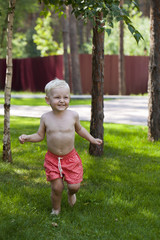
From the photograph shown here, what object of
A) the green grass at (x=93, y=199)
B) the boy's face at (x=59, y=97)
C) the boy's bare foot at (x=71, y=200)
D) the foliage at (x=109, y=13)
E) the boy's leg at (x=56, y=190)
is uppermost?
the foliage at (x=109, y=13)

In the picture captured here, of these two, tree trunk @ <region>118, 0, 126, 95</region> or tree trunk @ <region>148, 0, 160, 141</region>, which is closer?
tree trunk @ <region>148, 0, 160, 141</region>

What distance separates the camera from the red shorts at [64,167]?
364 cm

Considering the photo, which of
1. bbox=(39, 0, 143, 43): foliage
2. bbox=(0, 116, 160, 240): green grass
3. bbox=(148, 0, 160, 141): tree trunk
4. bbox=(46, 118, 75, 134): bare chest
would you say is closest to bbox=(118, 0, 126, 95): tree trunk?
bbox=(148, 0, 160, 141): tree trunk

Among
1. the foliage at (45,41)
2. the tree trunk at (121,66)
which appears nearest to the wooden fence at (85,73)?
the tree trunk at (121,66)

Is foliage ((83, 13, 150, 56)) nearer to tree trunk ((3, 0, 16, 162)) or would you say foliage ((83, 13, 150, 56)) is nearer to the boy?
tree trunk ((3, 0, 16, 162))

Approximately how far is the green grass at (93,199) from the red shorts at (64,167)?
388mm

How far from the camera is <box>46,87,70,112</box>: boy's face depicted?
3.51m

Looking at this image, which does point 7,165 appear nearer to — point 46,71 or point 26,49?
point 46,71

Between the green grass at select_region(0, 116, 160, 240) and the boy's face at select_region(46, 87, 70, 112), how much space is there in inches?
42.9

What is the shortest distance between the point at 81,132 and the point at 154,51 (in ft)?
12.2

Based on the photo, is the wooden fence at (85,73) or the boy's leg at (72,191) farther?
the wooden fence at (85,73)

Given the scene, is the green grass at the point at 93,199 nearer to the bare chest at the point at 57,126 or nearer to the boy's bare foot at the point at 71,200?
the boy's bare foot at the point at 71,200

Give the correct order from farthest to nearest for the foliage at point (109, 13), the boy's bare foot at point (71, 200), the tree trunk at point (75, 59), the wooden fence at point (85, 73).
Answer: the wooden fence at point (85, 73) → the tree trunk at point (75, 59) → the boy's bare foot at point (71, 200) → the foliage at point (109, 13)

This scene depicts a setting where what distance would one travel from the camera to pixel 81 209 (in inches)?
155
